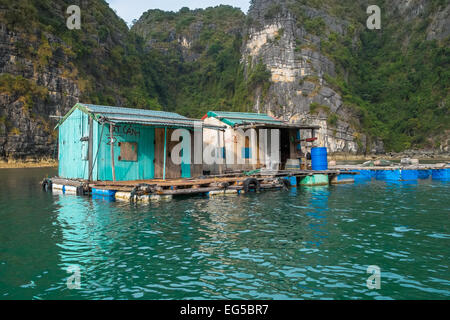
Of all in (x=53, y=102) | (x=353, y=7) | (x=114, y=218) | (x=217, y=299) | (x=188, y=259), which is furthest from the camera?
(x=353, y=7)

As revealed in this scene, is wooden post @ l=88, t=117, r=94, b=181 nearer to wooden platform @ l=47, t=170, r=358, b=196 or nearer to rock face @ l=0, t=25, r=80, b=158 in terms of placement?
wooden platform @ l=47, t=170, r=358, b=196

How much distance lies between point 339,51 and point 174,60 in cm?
6295

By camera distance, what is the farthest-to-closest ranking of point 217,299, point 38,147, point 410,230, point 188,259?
point 38,147 → point 410,230 → point 188,259 → point 217,299

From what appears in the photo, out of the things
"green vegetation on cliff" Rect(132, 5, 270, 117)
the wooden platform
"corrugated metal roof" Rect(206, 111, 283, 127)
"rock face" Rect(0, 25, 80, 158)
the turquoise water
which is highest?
"green vegetation on cliff" Rect(132, 5, 270, 117)

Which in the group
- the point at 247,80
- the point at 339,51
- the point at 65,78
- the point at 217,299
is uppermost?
the point at 339,51

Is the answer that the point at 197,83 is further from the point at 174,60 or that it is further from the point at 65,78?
the point at 65,78

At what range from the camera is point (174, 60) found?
134 m

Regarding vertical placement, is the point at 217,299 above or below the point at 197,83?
below

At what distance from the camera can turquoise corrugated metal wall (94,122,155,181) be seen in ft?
63.1

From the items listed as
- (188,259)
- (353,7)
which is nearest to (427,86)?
(353,7)

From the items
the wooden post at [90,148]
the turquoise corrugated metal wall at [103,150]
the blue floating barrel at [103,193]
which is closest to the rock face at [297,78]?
the turquoise corrugated metal wall at [103,150]

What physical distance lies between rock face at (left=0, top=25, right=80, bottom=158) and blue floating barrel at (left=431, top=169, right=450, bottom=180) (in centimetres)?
5625

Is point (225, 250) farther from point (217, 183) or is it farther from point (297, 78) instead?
point (297, 78)

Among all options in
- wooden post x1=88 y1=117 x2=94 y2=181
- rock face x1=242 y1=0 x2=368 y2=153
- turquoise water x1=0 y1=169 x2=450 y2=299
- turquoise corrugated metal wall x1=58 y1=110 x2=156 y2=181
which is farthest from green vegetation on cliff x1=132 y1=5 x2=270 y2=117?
turquoise water x1=0 y1=169 x2=450 y2=299
